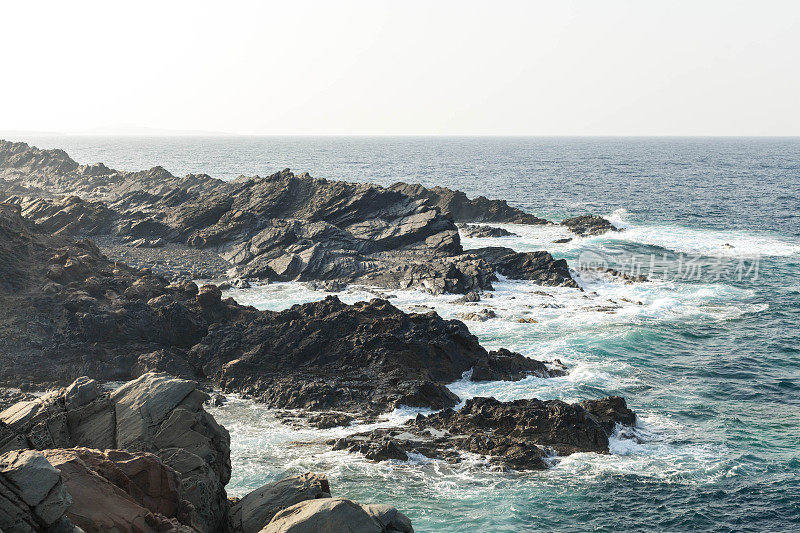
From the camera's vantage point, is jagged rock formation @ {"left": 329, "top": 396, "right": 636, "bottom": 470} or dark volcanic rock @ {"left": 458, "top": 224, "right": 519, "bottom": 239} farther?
dark volcanic rock @ {"left": 458, "top": 224, "right": 519, "bottom": 239}

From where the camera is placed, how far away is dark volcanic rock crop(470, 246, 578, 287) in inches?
2384

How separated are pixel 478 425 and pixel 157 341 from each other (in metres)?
21.5

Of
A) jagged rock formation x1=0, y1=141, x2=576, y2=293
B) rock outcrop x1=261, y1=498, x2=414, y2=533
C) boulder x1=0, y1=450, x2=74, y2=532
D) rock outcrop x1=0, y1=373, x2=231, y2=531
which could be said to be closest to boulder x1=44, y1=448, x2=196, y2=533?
rock outcrop x1=0, y1=373, x2=231, y2=531

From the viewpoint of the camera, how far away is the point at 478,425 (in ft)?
104

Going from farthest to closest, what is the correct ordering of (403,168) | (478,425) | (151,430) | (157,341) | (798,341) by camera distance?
(403,168) < (798,341) < (157,341) < (478,425) < (151,430)

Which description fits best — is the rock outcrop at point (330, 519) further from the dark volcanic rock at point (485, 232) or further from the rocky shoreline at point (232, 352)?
the dark volcanic rock at point (485, 232)

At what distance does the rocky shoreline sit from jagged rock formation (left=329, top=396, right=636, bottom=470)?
0.10m

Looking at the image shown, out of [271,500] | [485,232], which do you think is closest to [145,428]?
[271,500]

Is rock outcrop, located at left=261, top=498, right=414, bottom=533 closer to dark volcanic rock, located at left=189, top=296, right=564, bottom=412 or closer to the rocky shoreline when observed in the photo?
the rocky shoreline

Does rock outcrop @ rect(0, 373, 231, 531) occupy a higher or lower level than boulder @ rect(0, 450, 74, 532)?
lower

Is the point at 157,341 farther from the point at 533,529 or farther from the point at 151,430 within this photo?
the point at 533,529

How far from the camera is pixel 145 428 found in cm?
1906

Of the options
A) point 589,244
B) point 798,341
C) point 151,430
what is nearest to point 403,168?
point 589,244

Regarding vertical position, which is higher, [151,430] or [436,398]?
[151,430]
